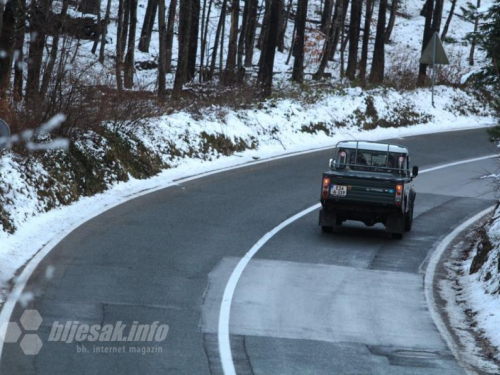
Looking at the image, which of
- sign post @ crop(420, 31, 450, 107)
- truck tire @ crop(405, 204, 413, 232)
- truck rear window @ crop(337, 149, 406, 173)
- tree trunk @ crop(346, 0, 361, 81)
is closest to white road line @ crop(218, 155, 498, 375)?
truck tire @ crop(405, 204, 413, 232)

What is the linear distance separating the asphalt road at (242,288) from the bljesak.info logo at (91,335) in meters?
0.06

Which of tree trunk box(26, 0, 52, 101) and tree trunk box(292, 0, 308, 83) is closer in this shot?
tree trunk box(26, 0, 52, 101)

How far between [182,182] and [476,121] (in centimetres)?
1964

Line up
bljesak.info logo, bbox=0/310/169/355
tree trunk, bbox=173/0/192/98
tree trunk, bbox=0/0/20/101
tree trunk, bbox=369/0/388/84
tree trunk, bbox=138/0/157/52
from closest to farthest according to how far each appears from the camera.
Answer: bljesak.info logo, bbox=0/310/169/355, tree trunk, bbox=0/0/20/101, tree trunk, bbox=173/0/192/98, tree trunk, bbox=369/0/388/84, tree trunk, bbox=138/0/157/52

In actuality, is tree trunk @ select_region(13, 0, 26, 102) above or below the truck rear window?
above

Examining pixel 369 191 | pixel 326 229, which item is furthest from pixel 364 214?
pixel 326 229

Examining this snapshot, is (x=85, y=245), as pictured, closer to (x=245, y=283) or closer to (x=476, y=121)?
(x=245, y=283)

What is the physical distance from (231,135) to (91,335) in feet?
53.6

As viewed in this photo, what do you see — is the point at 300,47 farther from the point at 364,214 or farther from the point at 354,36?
the point at 364,214

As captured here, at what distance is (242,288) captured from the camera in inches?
497

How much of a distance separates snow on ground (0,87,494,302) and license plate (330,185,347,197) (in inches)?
194

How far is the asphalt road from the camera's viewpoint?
933 centimetres

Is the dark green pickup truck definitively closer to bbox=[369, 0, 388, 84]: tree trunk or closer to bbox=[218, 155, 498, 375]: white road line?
bbox=[218, 155, 498, 375]: white road line

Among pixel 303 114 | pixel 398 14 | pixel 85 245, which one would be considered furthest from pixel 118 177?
pixel 398 14
